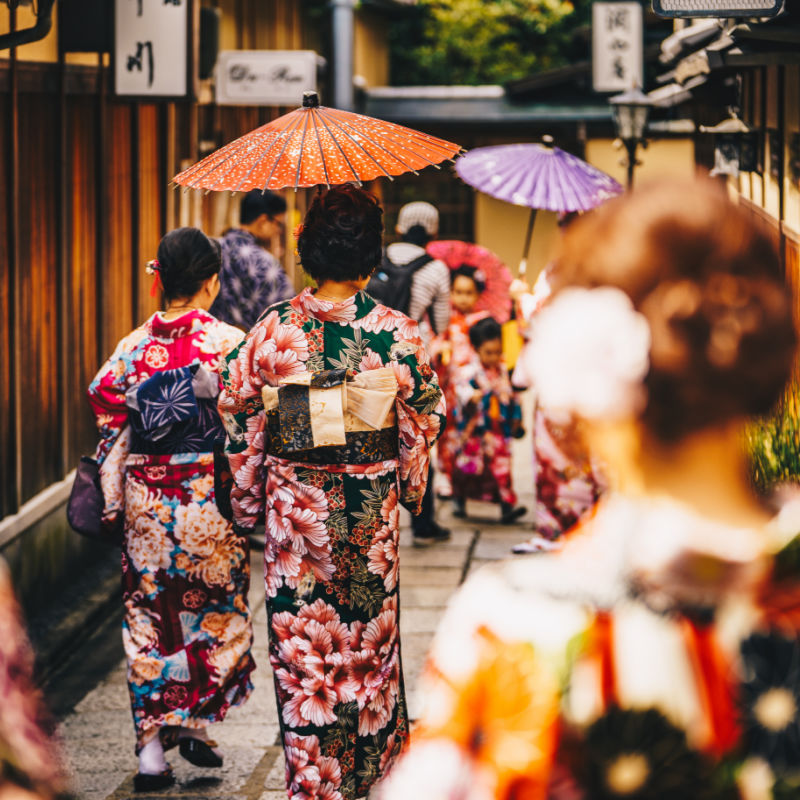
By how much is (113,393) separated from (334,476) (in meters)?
1.09

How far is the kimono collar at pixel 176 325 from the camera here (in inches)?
194

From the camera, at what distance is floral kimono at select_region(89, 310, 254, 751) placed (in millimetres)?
4895

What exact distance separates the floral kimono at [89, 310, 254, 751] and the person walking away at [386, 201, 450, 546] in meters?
3.36

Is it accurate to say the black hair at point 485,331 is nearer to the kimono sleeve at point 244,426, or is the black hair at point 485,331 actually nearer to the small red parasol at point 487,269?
the small red parasol at point 487,269

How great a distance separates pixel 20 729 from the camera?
1.98 m

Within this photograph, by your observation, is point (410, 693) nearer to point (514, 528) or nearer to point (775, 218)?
point (514, 528)

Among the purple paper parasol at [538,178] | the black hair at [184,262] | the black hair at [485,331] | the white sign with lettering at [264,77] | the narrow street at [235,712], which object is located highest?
the white sign with lettering at [264,77]

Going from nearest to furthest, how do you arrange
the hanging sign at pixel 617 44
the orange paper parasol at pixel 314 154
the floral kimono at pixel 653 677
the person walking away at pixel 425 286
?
1. the floral kimono at pixel 653 677
2. the orange paper parasol at pixel 314 154
3. the person walking away at pixel 425 286
4. the hanging sign at pixel 617 44

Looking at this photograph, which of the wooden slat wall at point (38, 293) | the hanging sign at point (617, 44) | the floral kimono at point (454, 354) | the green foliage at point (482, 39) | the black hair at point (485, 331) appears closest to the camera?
the wooden slat wall at point (38, 293)

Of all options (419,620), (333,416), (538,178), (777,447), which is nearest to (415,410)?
(333,416)

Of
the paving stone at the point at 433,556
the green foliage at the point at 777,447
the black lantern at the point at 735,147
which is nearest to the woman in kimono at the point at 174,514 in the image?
the green foliage at the point at 777,447

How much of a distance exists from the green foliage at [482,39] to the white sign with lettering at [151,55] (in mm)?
20634

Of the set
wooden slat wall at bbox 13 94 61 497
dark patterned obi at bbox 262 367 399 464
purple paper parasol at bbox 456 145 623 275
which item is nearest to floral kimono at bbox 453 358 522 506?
purple paper parasol at bbox 456 145 623 275

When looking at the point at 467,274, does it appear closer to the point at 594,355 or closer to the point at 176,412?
the point at 176,412
